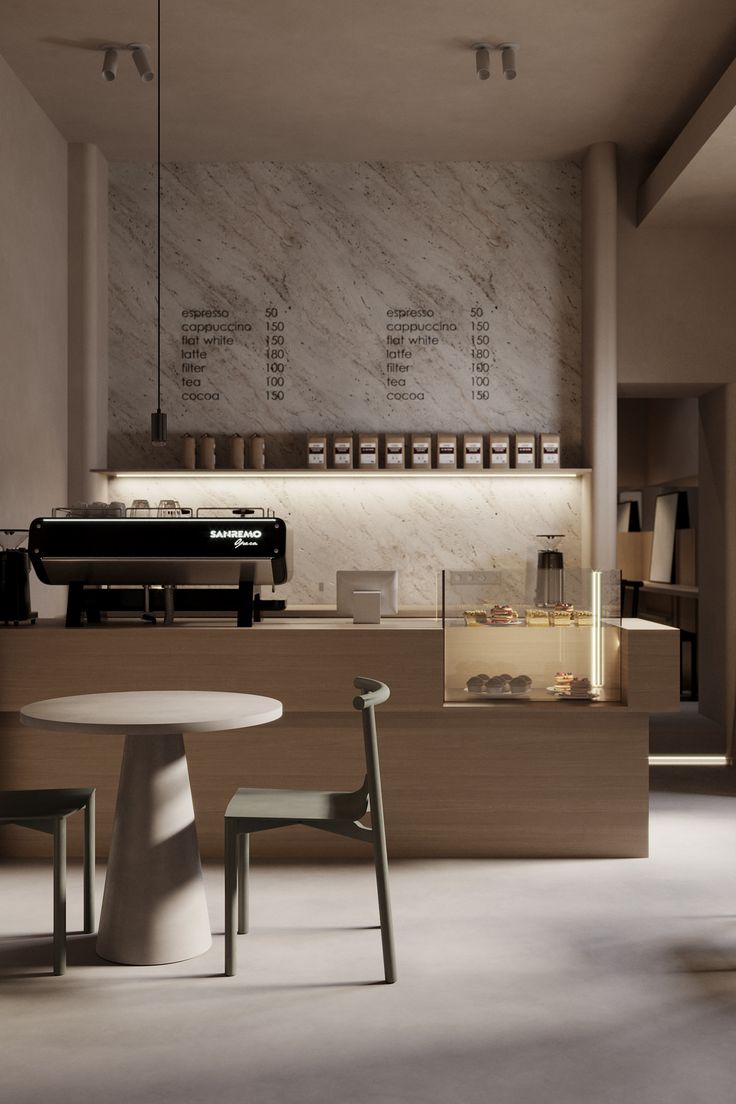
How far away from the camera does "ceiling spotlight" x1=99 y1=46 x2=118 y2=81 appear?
16.3 feet

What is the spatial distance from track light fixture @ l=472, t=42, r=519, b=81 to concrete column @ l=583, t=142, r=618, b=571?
1.39 meters

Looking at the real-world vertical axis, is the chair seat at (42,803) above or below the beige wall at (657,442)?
below

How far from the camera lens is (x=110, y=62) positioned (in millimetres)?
4984

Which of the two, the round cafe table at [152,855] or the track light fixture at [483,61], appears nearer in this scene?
the round cafe table at [152,855]

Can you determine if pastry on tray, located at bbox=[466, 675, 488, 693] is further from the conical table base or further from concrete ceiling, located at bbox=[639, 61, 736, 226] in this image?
concrete ceiling, located at bbox=[639, 61, 736, 226]

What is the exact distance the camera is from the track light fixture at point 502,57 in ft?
16.0

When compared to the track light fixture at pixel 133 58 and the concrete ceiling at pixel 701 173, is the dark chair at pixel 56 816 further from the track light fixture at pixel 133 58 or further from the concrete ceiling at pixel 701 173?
the concrete ceiling at pixel 701 173

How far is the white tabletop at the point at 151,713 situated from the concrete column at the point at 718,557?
390 centimetres

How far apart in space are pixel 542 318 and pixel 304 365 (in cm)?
149

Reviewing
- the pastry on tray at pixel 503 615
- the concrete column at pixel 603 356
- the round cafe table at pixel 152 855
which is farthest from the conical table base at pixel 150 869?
the concrete column at pixel 603 356

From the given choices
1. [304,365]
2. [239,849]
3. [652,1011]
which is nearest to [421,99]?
[304,365]

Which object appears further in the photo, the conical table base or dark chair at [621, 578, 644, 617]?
dark chair at [621, 578, 644, 617]

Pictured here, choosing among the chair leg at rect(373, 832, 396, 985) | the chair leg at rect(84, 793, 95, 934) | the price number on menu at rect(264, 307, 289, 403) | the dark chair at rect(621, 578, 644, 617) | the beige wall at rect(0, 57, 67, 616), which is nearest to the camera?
the chair leg at rect(373, 832, 396, 985)

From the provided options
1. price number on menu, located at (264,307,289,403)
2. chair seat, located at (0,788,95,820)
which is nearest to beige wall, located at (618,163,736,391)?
price number on menu, located at (264,307,289,403)
